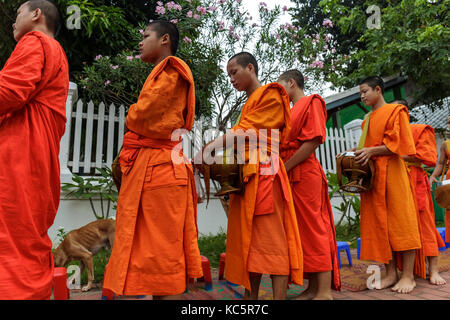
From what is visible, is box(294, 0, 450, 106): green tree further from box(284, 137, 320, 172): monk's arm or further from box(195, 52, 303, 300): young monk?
box(195, 52, 303, 300): young monk

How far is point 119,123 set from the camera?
501 cm

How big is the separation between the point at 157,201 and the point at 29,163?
691 millimetres

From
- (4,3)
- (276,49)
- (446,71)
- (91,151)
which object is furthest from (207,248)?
(446,71)

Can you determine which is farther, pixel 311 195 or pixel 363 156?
pixel 363 156

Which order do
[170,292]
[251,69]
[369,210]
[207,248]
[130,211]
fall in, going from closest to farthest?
[170,292], [130,211], [251,69], [369,210], [207,248]

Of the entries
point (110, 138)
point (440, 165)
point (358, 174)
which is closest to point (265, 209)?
point (358, 174)

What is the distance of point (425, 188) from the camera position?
134 inches

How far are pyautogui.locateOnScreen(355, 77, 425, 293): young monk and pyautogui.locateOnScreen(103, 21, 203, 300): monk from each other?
1841mm

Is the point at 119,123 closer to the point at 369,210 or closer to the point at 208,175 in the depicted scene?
the point at 208,175

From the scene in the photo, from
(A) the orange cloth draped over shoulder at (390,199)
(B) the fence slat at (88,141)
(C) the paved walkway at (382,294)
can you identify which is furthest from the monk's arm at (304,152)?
(B) the fence slat at (88,141)

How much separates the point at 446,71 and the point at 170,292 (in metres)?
8.28

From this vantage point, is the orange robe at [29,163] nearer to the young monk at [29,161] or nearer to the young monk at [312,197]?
the young monk at [29,161]

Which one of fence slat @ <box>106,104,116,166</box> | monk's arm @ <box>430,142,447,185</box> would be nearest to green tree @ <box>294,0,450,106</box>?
monk's arm @ <box>430,142,447,185</box>

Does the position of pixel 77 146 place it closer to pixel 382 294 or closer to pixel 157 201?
pixel 157 201
